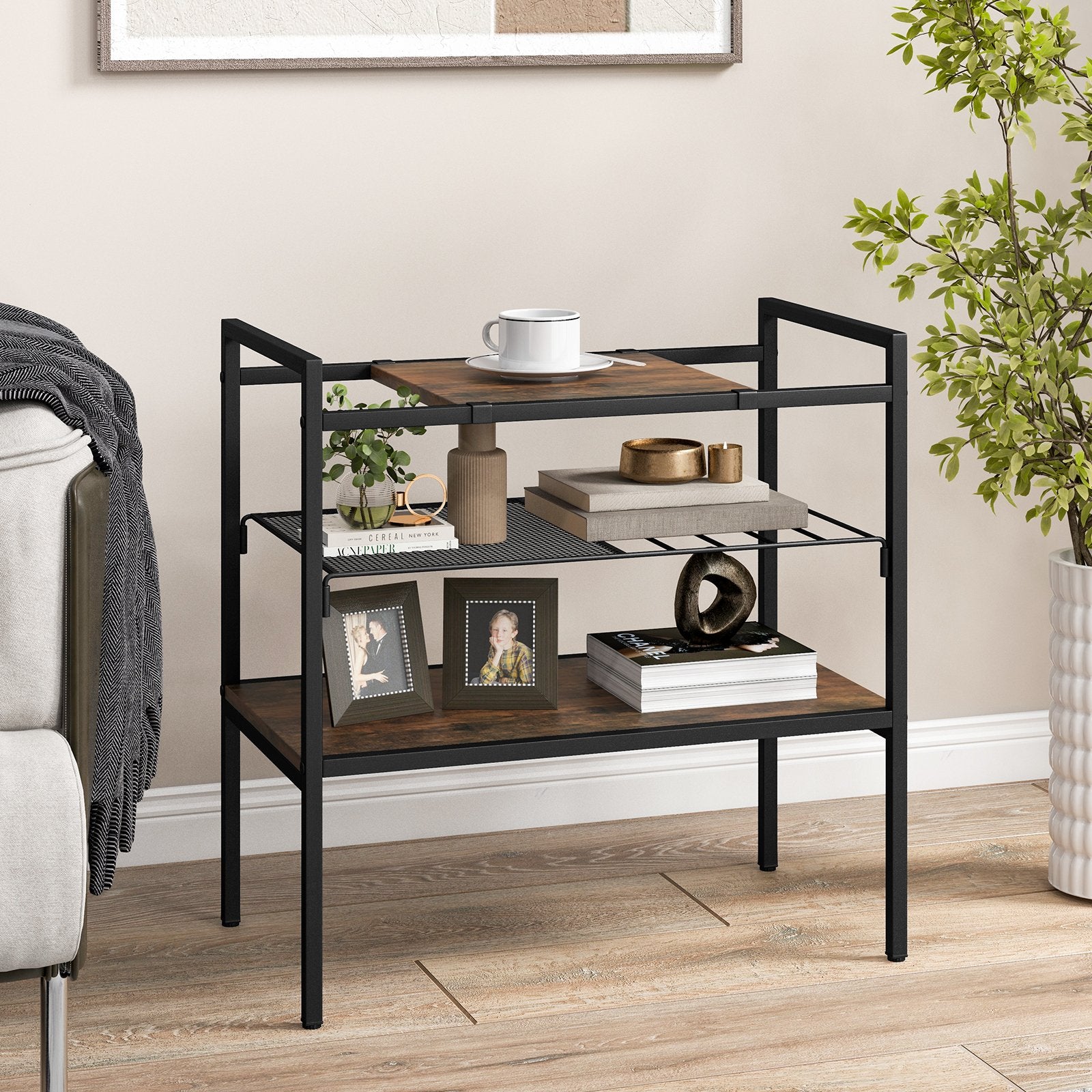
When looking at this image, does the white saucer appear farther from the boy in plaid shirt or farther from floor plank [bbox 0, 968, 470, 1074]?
floor plank [bbox 0, 968, 470, 1074]

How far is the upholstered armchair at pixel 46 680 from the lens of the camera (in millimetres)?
1532

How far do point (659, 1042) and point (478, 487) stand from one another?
2.29ft

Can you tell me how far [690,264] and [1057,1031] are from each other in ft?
4.06

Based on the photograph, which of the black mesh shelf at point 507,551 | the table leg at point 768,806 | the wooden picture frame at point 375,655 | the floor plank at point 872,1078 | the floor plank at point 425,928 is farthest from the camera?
the table leg at point 768,806

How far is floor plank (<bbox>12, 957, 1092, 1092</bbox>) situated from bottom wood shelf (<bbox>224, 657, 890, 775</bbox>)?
0.32 m

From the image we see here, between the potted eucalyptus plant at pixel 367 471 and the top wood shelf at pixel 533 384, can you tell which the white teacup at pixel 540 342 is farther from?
the potted eucalyptus plant at pixel 367 471

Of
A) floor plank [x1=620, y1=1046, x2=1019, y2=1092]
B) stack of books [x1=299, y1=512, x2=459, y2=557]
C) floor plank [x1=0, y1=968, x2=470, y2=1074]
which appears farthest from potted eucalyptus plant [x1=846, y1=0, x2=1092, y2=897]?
floor plank [x1=0, y1=968, x2=470, y2=1074]

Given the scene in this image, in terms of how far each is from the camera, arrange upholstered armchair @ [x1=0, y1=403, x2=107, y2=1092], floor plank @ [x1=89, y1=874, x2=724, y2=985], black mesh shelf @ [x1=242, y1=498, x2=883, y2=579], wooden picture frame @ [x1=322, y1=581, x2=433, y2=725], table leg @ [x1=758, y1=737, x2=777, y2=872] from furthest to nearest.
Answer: table leg @ [x1=758, y1=737, x2=777, y2=872], floor plank @ [x1=89, y1=874, x2=724, y2=985], wooden picture frame @ [x1=322, y1=581, x2=433, y2=725], black mesh shelf @ [x1=242, y1=498, x2=883, y2=579], upholstered armchair @ [x1=0, y1=403, x2=107, y2=1092]

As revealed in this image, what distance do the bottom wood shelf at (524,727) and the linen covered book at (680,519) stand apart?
0.24m

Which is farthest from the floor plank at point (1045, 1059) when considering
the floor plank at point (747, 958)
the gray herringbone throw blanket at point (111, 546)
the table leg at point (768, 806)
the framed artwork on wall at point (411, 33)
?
the framed artwork on wall at point (411, 33)

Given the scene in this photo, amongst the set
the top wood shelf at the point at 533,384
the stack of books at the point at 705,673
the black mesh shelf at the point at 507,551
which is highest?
the top wood shelf at the point at 533,384

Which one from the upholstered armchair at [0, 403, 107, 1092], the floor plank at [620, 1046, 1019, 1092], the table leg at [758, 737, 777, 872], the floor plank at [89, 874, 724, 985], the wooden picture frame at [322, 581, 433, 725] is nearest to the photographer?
the upholstered armchair at [0, 403, 107, 1092]

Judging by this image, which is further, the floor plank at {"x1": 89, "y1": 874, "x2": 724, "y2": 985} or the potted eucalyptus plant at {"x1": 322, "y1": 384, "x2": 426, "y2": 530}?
the floor plank at {"x1": 89, "y1": 874, "x2": 724, "y2": 985}

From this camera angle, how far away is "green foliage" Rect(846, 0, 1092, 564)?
85.4 inches
